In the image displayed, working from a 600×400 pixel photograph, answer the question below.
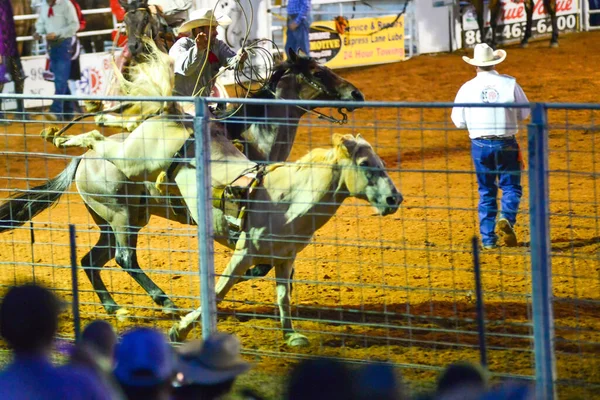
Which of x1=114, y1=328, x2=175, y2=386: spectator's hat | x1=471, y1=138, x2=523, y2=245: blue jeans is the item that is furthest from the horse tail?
x1=114, y1=328, x2=175, y2=386: spectator's hat

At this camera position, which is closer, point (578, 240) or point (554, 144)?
point (578, 240)

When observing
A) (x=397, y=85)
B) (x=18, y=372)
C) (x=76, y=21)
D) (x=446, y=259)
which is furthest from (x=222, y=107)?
(x=397, y=85)

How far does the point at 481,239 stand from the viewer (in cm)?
962

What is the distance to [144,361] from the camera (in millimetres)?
3473

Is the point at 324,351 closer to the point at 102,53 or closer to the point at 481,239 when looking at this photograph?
the point at 481,239

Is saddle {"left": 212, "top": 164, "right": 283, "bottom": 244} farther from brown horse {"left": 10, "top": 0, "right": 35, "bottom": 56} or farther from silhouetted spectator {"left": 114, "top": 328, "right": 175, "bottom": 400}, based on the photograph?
brown horse {"left": 10, "top": 0, "right": 35, "bottom": 56}

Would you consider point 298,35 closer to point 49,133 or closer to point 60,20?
point 60,20

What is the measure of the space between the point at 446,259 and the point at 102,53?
11167 mm

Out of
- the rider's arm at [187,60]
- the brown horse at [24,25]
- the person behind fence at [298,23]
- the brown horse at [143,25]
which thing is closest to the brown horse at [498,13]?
the person behind fence at [298,23]

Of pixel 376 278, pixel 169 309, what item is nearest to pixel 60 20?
pixel 376 278

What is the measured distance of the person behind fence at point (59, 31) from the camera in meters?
17.4

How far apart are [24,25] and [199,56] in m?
10.5

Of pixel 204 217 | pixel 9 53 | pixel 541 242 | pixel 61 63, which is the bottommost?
pixel 541 242

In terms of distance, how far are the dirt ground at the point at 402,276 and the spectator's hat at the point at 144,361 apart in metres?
1.98
